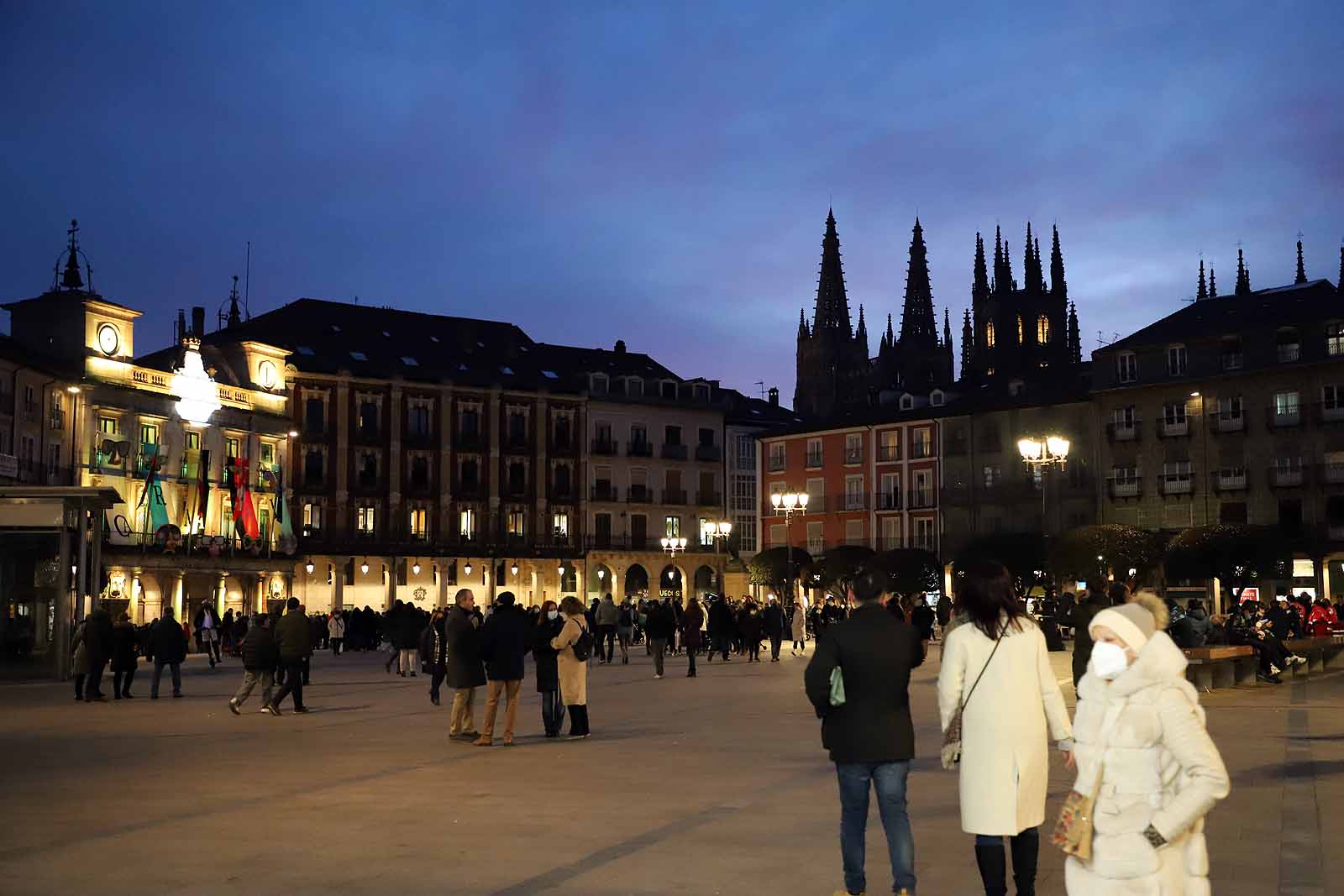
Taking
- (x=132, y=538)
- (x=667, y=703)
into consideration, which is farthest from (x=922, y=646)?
(x=132, y=538)

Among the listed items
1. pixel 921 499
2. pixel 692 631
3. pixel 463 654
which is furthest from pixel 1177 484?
pixel 463 654

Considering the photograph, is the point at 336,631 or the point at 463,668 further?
the point at 336,631

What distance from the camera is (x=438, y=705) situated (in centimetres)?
2362

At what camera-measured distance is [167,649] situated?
86.1 ft

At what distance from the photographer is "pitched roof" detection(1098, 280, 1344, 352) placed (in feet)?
217

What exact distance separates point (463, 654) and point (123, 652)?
10740mm

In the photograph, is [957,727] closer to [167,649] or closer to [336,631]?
[167,649]

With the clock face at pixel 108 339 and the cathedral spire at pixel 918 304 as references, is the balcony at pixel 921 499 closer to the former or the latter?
the clock face at pixel 108 339

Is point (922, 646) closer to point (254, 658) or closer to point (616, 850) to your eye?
point (616, 850)

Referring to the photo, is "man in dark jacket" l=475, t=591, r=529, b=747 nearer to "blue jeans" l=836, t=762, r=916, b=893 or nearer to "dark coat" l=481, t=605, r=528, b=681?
"dark coat" l=481, t=605, r=528, b=681

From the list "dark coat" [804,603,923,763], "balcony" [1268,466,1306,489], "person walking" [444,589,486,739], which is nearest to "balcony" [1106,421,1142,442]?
"balcony" [1268,466,1306,489]

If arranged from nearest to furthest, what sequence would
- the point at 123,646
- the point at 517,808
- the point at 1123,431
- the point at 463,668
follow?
the point at 517,808 < the point at 463,668 < the point at 123,646 < the point at 1123,431

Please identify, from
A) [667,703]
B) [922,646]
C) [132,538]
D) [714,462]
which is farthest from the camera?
[714,462]

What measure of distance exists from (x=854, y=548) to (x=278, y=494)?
89.5ft
